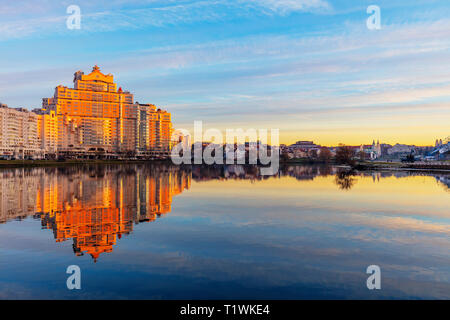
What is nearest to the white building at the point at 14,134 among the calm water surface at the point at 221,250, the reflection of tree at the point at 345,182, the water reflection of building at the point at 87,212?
the reflection of tree at the point at 345,182

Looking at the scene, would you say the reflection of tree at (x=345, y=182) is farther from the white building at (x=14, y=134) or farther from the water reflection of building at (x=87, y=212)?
the white building at (x=14, y=134)

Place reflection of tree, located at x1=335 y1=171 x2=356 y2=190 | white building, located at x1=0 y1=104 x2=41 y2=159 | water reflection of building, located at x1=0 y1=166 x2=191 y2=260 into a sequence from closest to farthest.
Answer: water reflection of building, located at x1=0 y1=166 x2=191 y2=260
reflection of tree, located at x1=335 y1=171 x2=356 y2=190
white building, located at x1=0 y1=104 x2=41 y2=159

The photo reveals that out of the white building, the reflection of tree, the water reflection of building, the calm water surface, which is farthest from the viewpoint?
the white building

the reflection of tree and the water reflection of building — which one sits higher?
the reflection of tree

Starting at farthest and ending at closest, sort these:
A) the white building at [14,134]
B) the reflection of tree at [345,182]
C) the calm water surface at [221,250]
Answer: the white building at [14,134], the reflection of tree at [345,182], the calm water surface at [221,250]

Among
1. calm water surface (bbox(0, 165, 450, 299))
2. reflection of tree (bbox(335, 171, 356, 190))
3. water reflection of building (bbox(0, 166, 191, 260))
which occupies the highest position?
reflection of tree (bbox(335, 171, 356, 190))

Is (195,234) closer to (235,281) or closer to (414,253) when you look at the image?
(235,281)

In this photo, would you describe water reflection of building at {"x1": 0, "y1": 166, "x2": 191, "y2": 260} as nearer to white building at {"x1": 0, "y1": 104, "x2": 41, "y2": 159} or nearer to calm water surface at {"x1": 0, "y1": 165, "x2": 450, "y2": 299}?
calm water surface at {"x1": 0, "y1": 165, "x2": 450, "y2": 299}

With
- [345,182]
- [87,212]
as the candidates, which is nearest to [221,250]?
[87,212]

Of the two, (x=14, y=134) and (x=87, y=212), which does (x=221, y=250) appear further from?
(x=14, y=134)

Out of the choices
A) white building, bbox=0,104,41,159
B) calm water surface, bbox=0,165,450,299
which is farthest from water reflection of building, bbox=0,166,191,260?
white building, bbox=0,104,41,159

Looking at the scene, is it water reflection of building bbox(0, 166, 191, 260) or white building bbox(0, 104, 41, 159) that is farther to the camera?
white building bbox(0, 104, 41, 159)

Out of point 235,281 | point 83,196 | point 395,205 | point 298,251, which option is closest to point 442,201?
point 395,205

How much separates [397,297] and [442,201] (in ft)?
103
